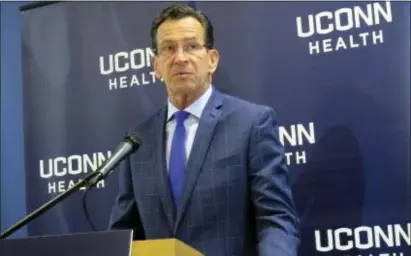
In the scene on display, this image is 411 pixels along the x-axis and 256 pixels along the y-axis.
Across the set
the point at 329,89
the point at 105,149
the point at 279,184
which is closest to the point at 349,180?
the point at 329,89

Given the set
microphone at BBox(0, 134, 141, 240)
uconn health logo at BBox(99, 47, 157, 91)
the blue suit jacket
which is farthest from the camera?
uconn health logo at BBox(99, 47, 157, 91)

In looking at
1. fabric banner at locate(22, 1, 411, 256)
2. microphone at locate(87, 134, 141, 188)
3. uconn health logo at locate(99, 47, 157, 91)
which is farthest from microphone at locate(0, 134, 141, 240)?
uconn health logo at locate(99, 47, 157, 91)

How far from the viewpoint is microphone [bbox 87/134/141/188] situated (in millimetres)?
1594

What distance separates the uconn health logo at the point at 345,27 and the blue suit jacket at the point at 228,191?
1.66 ft

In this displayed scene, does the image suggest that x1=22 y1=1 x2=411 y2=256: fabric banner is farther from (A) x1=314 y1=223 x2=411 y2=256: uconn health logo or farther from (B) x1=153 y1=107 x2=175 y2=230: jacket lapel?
(B) x1=153 y1=107 x2=175 y2=230: jacket lapel

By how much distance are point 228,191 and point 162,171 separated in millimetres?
218

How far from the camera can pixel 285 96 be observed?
7.79ft

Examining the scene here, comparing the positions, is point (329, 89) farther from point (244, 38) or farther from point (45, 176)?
point (45, 176)

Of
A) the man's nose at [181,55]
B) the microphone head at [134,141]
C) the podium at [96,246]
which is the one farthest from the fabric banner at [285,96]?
the podium at [96,246]

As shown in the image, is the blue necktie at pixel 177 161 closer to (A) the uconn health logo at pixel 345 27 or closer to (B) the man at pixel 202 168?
(B) the man at pixel 202 168

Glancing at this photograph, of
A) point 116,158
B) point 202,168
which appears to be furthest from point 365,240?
point 116,158

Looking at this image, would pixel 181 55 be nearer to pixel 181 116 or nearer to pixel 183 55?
pixel 183 55

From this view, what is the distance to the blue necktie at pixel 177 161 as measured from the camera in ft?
6.29

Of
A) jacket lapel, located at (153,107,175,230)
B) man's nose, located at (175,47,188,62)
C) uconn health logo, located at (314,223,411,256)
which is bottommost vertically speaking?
uconn health logo, located at (314,223,411,256)
